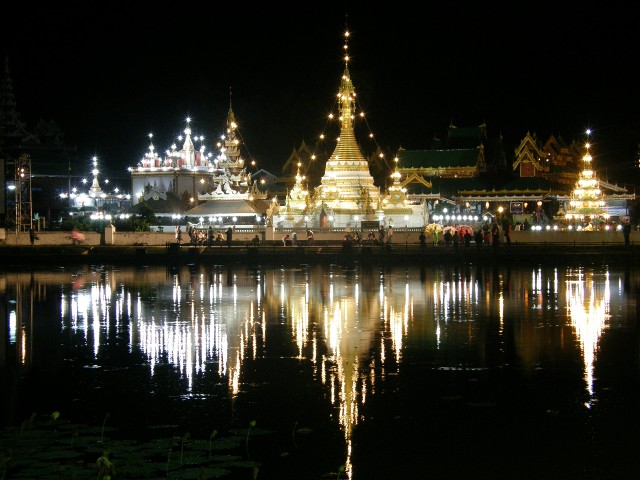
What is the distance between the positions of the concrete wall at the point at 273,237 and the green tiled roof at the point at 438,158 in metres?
24.1

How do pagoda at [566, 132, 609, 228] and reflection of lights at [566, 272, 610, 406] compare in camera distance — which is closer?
reflection of lights at [566, 272, 610, 406]

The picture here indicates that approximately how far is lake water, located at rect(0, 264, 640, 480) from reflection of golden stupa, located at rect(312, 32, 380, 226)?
2380 cm

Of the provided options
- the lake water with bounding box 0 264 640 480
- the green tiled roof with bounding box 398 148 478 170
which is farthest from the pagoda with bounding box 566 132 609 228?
the lake water with bounding box 0 264 640 480

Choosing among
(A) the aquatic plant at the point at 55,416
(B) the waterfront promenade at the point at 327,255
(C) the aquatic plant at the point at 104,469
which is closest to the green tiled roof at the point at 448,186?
(B) the waterfront promenade at the point at 327,255

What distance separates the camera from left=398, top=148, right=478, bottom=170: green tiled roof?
6794 centimetres

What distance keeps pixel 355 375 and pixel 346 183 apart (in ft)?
116

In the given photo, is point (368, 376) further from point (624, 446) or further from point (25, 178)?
point (25, 178)

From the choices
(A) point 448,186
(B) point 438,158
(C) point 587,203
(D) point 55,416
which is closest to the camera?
(D) point 55,416

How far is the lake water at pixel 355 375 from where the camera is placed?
925cm

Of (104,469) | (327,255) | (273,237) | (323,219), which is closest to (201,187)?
(323,219)

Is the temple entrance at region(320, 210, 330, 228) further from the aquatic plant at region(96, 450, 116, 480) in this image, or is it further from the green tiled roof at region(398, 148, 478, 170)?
the aquatic plant at region(96, 450, 116, 480)

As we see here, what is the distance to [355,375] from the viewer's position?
12.3m

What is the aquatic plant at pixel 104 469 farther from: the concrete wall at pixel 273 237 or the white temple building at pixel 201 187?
the white temple building at pixel 201 187

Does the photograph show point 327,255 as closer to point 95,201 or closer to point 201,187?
point 201,187
